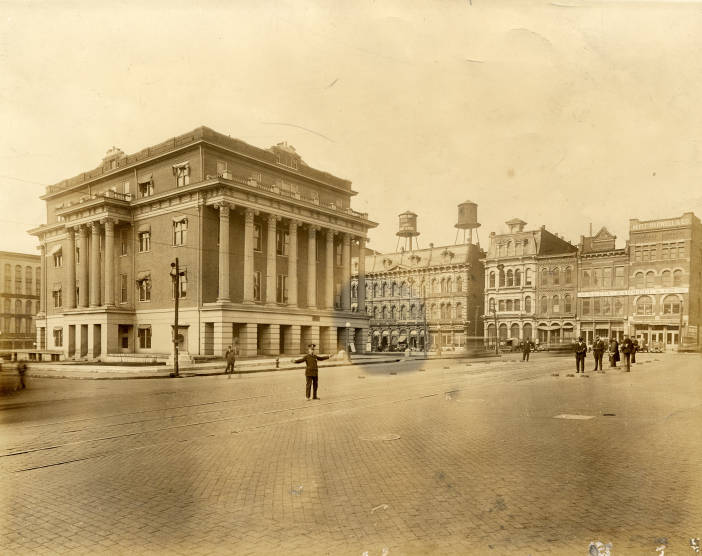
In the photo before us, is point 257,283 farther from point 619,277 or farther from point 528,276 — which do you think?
point 619,277

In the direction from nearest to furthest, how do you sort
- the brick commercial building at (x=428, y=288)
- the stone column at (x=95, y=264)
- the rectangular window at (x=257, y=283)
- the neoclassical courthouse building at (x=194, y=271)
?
the brick commercial building at (x=428, y=288), the neoclassical courthouse building at (x=194, y=271), the stone column at (x=95, y=264), the rectangular window at (x=257, y=283)

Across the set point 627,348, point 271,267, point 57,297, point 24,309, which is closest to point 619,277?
point 627,348

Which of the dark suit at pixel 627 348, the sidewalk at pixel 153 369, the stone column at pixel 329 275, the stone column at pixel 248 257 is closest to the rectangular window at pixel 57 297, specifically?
the sidewalk at pixel 153 369

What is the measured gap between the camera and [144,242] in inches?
1356

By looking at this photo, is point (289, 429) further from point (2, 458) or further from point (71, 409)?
point (71, 409)

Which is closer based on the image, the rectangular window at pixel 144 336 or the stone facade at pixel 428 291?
the stone facade at pixel 428 291

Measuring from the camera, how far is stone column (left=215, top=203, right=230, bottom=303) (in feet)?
105

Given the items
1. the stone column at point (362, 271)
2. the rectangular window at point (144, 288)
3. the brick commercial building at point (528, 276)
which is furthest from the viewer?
the rectangular window at point (144, 288)

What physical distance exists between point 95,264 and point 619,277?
32.9m

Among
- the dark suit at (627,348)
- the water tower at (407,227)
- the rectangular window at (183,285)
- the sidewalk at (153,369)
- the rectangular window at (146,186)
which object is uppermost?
the rectangular window at (146,186)

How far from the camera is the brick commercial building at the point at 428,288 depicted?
13.5 m

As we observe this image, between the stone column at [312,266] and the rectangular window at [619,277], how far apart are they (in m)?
10.3

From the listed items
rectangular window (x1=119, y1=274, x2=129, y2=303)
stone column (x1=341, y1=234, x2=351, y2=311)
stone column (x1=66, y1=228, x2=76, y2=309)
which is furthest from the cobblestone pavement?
stone column (x1=66, y1=228, x2=76, y2=309)

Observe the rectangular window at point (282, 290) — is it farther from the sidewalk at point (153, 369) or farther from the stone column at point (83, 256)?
the stone column at point (83, 256)
